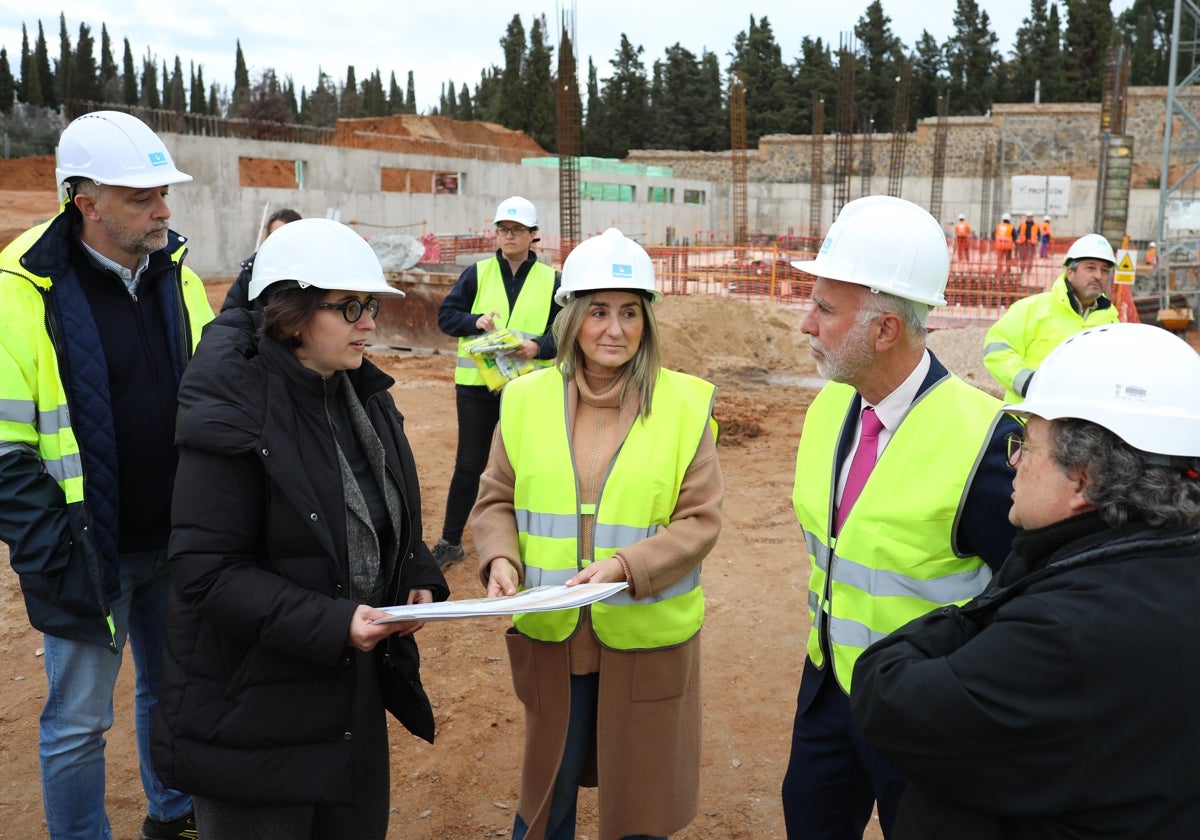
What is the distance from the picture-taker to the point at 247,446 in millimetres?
2129

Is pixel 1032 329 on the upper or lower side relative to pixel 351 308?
lower

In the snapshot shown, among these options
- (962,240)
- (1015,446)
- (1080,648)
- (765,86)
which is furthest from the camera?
(765,86)

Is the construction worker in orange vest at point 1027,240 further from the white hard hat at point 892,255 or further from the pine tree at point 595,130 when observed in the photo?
the pine tree at point 595,130

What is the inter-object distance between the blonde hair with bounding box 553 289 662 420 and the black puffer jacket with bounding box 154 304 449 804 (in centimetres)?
88

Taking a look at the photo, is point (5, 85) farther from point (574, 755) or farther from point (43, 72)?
point (574, 755)

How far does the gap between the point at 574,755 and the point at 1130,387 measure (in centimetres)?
189

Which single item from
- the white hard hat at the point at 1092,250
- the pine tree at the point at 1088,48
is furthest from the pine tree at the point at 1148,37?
the white hard hat at the point at 1092,250

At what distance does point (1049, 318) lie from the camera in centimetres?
610

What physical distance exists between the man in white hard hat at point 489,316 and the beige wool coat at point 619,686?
2.95 m

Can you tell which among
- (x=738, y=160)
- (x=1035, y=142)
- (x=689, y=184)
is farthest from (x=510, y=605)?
(x=1035, y=142)

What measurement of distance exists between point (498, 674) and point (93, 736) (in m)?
2.28

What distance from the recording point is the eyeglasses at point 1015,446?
5.79 feet

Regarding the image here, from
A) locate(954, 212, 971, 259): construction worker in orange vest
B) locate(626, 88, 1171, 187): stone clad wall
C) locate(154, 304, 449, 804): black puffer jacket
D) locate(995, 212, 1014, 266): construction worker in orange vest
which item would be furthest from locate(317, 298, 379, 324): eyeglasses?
locate(626, 88, 1171, 187): stone clad wall

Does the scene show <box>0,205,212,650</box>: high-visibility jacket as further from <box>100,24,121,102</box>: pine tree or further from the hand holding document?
<box>100,24,121,102</box>: pine tree
